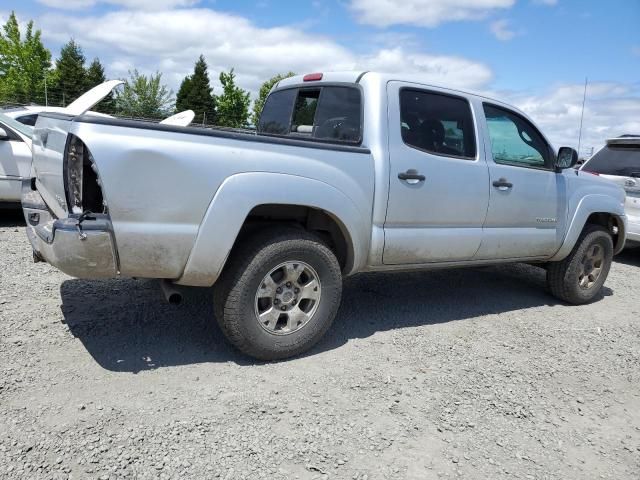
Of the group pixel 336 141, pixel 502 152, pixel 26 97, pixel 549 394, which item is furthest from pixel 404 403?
pixel 26 97

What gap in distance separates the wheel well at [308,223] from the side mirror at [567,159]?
2.49 meters

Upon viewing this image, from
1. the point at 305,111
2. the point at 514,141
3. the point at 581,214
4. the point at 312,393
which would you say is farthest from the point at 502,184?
the point at 312,393

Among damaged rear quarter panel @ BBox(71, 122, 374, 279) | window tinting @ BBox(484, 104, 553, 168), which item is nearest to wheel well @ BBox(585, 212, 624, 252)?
window tinting @ BBox(484, 104, 553, 168)

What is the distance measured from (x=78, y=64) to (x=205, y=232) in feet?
137

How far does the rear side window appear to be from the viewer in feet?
26.7

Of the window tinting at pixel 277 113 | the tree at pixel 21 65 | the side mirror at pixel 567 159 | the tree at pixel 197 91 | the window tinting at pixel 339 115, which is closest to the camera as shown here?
the window tinting at pixel 339 115

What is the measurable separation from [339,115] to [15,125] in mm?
5091

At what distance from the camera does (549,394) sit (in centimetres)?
359

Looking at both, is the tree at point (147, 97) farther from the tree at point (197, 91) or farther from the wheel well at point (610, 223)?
the wheel well at point (610, 223)

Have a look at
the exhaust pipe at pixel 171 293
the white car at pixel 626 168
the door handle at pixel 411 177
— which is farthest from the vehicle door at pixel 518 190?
the white car at pixel 626 168

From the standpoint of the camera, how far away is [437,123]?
4.28m

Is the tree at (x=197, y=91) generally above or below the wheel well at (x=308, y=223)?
above

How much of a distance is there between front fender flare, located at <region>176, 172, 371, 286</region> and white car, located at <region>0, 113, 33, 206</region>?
5.00m

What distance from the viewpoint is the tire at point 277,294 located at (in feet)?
11.0
